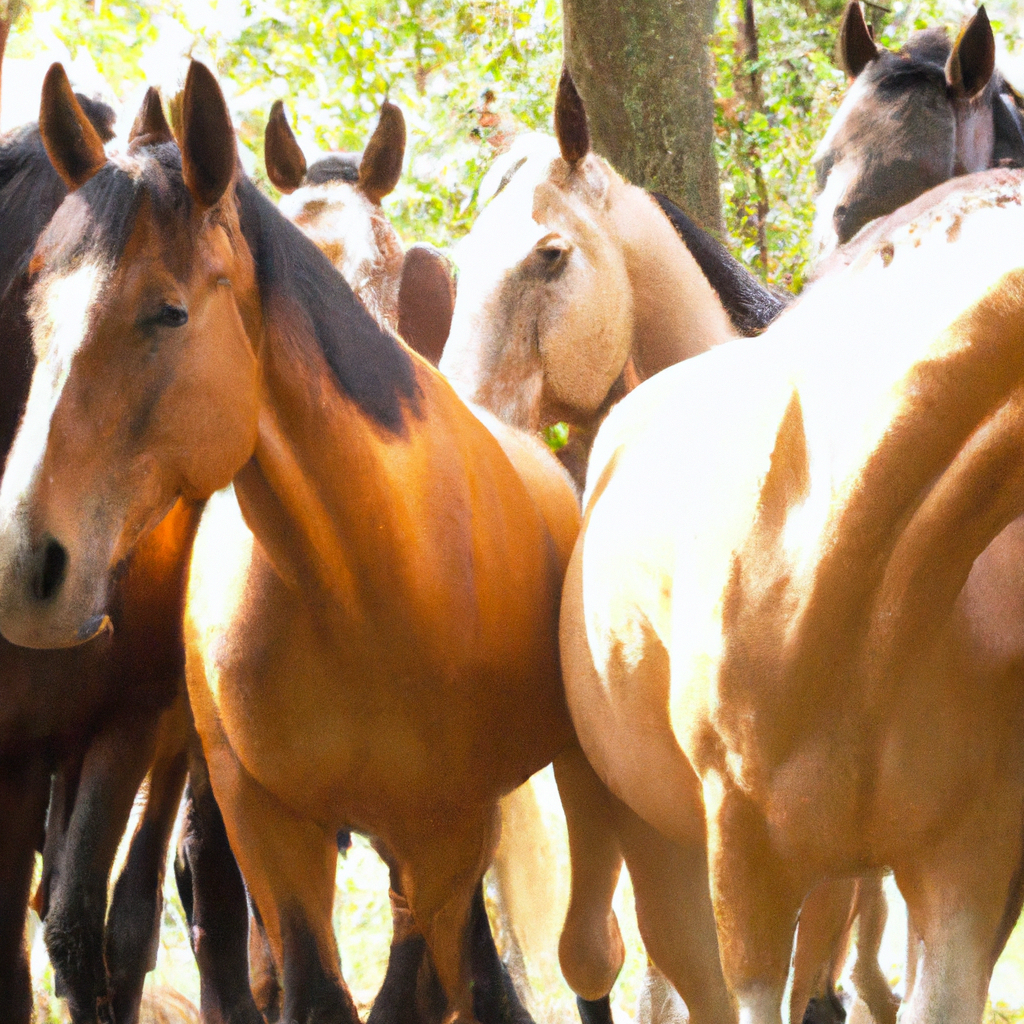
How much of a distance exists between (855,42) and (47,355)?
266 centimetres

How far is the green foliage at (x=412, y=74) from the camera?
6336 millimetres

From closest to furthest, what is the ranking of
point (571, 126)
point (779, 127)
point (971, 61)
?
point (971, 61), point (571, 126), point (779, 127)

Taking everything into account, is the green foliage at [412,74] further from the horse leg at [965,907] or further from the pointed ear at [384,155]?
the horse leg at [965,907]

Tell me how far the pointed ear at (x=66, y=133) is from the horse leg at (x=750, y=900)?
148 centimetres

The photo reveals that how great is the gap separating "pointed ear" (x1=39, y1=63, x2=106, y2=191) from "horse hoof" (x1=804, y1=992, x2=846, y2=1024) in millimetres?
2934

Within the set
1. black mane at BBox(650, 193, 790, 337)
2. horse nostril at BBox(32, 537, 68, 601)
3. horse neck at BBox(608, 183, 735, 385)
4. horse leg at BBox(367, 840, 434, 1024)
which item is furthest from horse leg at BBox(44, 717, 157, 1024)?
black mane at BBox(650, 193, 790, 337)

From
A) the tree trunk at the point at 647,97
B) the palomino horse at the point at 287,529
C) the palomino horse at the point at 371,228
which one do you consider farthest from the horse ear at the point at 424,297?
the palomino horse at the point at 287,529

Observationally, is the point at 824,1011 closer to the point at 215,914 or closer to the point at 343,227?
the point at 215,914

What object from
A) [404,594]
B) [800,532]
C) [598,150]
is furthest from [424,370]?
[598,150]

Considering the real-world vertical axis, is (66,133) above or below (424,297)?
above

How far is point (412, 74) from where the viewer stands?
734 cm

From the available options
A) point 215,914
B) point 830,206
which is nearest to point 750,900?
point 215,914

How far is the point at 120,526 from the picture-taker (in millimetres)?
2035

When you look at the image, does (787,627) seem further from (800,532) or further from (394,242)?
(394,242)
